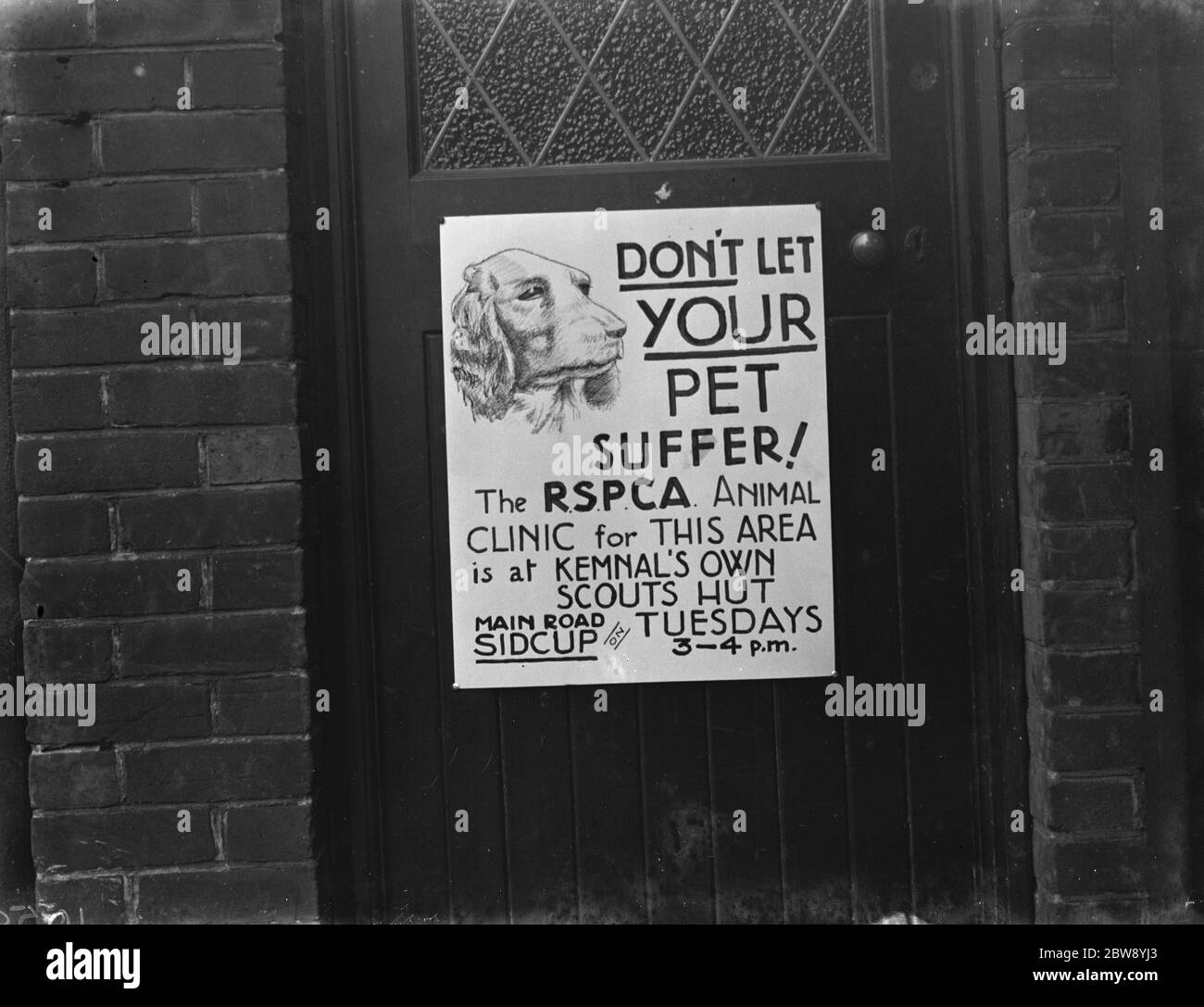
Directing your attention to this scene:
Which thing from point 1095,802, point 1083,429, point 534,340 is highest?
point 534,340

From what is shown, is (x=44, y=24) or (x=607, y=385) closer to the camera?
(x=44, y=24)

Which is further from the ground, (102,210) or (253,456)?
(102,210)

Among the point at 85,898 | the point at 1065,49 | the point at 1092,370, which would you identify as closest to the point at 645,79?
the point at 1065,49

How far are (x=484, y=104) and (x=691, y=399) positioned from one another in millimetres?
838

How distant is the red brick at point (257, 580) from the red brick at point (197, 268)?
22.9 inches

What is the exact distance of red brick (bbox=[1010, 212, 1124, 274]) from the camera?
2264mm

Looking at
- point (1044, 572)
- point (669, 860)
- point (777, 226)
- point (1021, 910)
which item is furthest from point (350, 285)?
point (1021, 910)

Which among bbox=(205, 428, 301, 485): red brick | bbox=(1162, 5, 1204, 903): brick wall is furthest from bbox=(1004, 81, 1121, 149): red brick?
bbox=(205, 428, 301, 485): red brick

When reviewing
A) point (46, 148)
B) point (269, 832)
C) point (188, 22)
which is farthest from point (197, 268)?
point (269, 832)

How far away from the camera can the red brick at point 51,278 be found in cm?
223

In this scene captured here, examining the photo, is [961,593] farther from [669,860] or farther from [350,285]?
[350,285]

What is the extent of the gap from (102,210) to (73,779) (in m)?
1.24

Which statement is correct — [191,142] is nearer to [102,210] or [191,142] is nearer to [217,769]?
[102,210]

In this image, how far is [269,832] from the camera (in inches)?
89.7
